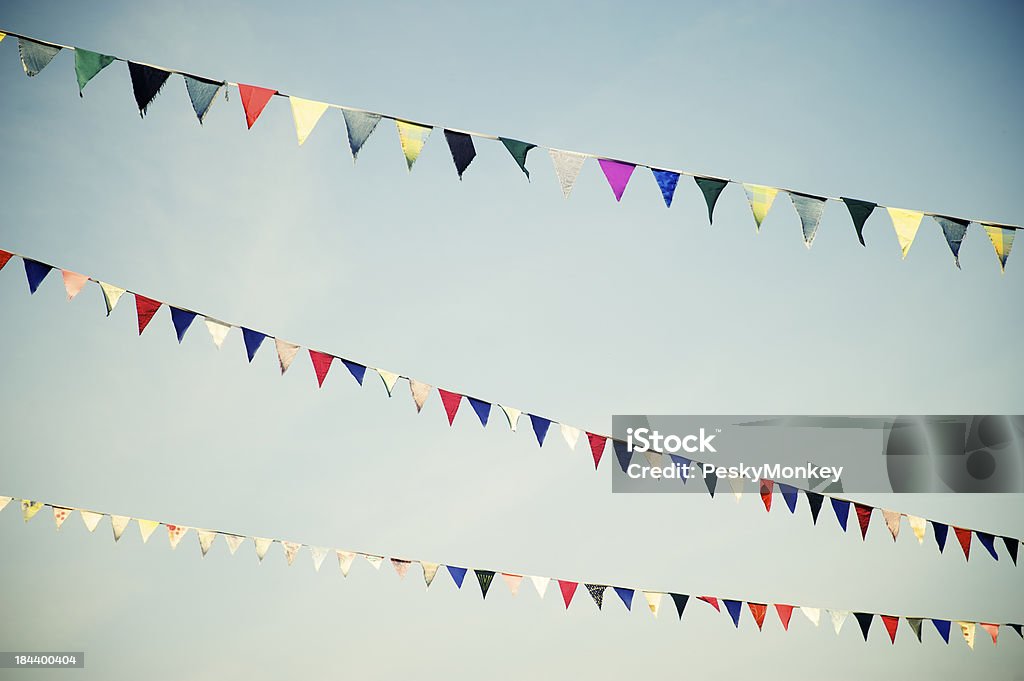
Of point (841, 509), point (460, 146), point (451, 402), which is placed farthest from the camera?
point (841, 509)

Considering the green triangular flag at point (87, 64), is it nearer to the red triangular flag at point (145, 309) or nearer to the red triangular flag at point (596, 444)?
the red triangular flag at point (145, 309)

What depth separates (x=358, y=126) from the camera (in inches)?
183

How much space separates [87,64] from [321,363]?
2.63 m

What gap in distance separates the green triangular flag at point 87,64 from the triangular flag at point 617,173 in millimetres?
2863

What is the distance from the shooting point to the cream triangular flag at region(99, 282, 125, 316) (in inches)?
220

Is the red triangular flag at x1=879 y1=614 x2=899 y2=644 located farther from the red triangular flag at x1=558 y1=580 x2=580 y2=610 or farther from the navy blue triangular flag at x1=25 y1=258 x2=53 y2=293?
the navy blue triangular flag at x1=25 y1=258 x2=53 y2=293

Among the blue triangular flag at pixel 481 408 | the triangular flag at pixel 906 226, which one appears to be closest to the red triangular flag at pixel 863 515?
the triangular flag at pixel 906 226

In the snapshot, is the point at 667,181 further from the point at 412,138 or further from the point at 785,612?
the point at 785,612

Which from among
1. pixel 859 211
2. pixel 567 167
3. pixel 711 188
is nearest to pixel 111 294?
pixel 567 167

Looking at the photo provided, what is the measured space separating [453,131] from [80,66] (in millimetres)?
2033

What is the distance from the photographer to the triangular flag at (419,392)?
20.8 feet

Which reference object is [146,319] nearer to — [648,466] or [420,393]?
[420,393]

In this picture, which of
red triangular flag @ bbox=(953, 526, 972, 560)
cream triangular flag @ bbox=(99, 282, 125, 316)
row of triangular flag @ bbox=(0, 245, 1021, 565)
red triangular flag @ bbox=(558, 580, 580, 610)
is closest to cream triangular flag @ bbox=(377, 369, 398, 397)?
row of triangular flag @ bbox=(0, 245, 1021, 565)

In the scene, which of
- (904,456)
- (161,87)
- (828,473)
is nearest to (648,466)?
(161,87)
